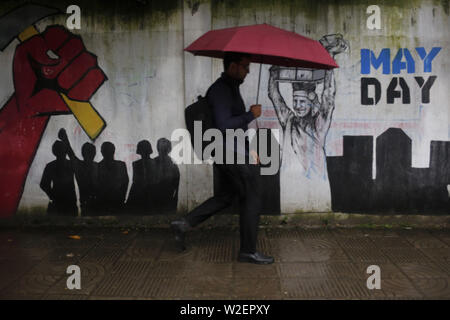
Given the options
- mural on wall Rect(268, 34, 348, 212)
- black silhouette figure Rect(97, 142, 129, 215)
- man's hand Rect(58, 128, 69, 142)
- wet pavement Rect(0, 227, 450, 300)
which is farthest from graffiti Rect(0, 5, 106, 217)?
mural on wall Rect(268, 34, 348, 212)

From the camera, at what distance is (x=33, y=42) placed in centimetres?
589

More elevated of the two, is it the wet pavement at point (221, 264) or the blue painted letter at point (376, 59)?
the blue painted letter at point (376, 59)

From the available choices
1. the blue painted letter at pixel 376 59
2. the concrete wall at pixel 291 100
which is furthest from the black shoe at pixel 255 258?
the blue painted letter at pixel 376 59

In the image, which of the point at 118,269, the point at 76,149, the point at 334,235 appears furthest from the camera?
the point at 76,149

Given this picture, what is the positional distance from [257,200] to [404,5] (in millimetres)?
3321

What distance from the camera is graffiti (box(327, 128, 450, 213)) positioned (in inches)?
231

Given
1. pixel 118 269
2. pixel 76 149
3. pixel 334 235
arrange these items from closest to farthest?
pixel 118 269 → pixel 334 235 → pixel 76 149

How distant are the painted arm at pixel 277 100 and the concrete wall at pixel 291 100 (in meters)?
0.04

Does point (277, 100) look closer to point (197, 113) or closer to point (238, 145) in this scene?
point (197, 113)

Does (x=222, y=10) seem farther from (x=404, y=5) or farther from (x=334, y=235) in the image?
(x=334, y=235)

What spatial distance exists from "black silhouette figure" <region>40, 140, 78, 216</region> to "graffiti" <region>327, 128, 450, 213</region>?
345cm

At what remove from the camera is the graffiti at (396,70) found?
18.9ft

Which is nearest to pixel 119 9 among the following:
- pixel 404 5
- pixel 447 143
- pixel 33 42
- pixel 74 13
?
pixel 74 13

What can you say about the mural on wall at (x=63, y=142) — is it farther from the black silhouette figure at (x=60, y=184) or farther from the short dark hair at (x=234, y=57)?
the short dark hair at (x=234, y=57)
